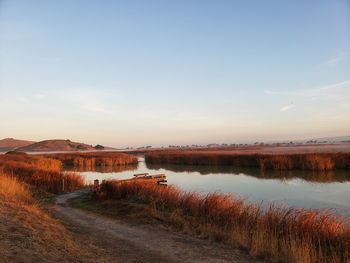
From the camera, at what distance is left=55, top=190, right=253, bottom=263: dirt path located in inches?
311

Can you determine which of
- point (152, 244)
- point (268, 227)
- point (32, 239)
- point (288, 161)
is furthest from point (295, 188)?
point (32, 239)

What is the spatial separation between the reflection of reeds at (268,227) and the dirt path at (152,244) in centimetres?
66

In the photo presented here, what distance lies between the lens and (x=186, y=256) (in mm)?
7953

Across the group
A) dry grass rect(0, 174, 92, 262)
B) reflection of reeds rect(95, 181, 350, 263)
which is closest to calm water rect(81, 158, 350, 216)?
reflection of reeds rect(95, 181, 350, 263)

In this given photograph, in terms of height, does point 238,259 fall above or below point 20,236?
below

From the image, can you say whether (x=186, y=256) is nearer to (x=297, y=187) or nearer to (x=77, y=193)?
(x=77, y=193)

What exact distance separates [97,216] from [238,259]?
6.45m

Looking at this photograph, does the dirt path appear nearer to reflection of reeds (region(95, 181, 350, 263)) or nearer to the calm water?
reflection of reeds (region(95, 181, 350, 263))

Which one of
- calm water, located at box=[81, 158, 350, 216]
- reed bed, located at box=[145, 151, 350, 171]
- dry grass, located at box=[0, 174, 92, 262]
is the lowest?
calm water, located at box=[81, 158, 350, 216]

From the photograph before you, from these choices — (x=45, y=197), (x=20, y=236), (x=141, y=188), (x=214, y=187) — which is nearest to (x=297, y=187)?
(x=214, y=187)

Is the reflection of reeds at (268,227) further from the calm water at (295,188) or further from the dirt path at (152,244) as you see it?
the calm water at (295,188)

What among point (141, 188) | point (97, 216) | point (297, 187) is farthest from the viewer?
point (297, 187)

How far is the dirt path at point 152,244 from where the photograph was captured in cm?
789

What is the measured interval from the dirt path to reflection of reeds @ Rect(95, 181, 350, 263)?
2.17ft
